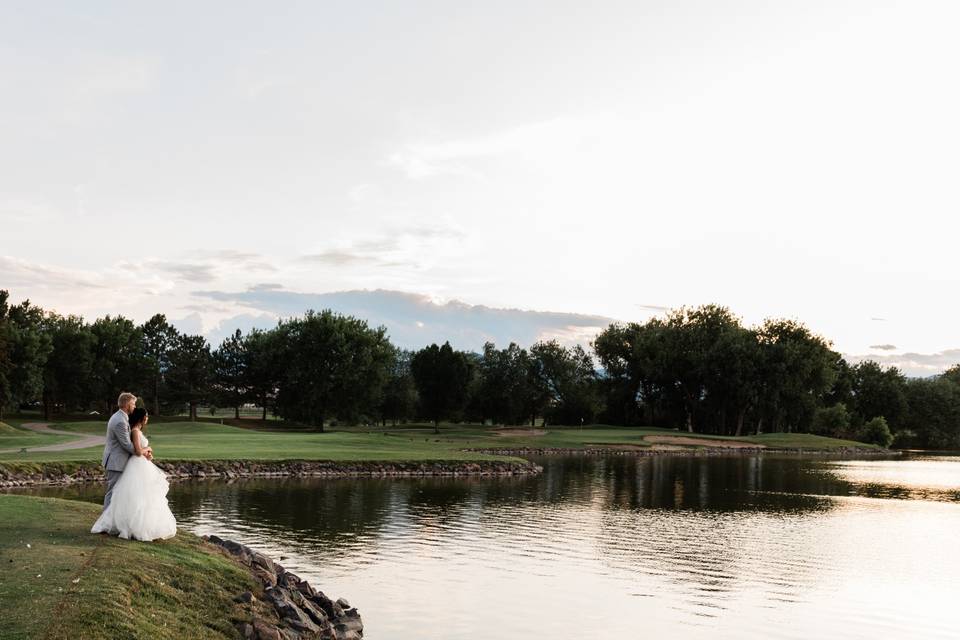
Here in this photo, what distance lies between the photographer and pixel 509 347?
15525 cm

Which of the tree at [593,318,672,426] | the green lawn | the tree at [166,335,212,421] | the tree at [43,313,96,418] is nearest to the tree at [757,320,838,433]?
the green lawn

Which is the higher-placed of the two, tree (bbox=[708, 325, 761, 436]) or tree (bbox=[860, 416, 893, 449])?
tree (bbox=[708, 325, 761, 436])

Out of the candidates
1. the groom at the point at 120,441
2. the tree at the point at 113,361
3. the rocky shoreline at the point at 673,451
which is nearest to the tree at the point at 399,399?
the tree at the point at 113,361

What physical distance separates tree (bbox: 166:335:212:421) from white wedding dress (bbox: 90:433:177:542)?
349 feet

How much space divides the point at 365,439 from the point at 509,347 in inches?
3069

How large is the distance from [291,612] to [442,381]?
106238 millimetres

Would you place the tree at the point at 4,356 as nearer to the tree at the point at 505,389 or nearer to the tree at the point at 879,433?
the tree at the point at 505,389

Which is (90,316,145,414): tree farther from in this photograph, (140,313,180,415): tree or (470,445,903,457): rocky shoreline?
(470,445,903,457): rocky shoreline

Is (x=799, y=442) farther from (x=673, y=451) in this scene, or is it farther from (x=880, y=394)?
(x=880, y=394)

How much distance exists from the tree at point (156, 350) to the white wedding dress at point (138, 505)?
107m

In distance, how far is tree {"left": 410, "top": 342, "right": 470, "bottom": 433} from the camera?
4911 inches

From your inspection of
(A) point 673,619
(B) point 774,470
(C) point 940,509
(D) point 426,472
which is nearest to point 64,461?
(D) point 426,472

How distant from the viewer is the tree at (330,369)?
109375 millimetres

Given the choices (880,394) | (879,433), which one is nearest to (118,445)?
(879,433)
